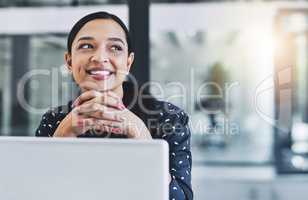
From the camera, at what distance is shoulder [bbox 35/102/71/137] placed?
5.02ft

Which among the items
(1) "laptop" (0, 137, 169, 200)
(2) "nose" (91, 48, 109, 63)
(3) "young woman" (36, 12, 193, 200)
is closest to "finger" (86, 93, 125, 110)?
(3) "young woman" (36, 12, 193, 200)

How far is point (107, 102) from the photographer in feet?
4.95

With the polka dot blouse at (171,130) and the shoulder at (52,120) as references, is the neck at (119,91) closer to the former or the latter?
the polka dot blouse at (171,130)

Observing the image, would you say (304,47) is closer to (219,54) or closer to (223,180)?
(219,54)

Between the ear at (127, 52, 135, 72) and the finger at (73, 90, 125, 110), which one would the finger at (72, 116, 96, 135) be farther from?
the ear at (127, 52, 135, 72)

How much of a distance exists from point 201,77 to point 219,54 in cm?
103

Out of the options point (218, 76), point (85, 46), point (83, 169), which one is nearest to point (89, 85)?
point (85, 46)

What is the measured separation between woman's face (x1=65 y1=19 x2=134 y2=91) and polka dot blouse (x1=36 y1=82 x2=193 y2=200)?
108mm

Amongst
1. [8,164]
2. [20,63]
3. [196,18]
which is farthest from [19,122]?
[8,164]

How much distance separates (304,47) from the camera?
3.69m

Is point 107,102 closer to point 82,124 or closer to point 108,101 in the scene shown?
point 108,101

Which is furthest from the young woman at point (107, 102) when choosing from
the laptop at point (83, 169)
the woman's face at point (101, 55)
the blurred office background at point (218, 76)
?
the laptop at point (83, 169)

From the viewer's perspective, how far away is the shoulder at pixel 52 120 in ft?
5.02

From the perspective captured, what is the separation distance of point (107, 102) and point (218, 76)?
177 centimetres
